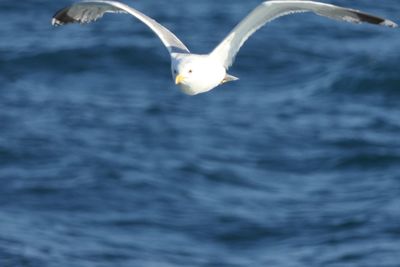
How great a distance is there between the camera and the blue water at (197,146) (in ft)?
45.5

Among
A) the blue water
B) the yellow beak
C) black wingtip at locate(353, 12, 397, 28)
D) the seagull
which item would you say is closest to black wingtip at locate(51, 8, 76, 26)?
the seagull

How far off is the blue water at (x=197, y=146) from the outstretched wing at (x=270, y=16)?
10.6ft

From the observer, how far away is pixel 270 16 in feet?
34.2

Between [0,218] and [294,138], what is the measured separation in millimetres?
3832

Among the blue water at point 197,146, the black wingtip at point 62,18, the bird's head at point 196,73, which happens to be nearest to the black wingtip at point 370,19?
the bird's head at point 196,73

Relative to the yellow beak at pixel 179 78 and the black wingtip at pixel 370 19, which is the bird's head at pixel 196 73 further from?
the black wingtip at pixel 370 19

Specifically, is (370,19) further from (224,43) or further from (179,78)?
(179,78)

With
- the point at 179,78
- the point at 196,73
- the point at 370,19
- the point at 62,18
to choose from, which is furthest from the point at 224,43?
the point at 62,18

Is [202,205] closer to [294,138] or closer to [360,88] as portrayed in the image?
[294,138]

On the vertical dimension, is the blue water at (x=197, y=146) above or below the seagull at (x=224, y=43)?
above

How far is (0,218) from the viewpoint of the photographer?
13969mm

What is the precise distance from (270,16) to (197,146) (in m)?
5.68

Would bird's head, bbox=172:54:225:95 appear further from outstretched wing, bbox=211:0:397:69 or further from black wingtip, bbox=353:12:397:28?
black wingtip, bbox=353:12:397:28

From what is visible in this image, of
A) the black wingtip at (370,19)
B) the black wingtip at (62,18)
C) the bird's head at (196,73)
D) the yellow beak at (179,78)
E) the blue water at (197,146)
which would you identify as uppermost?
the blue water at (197,146)
